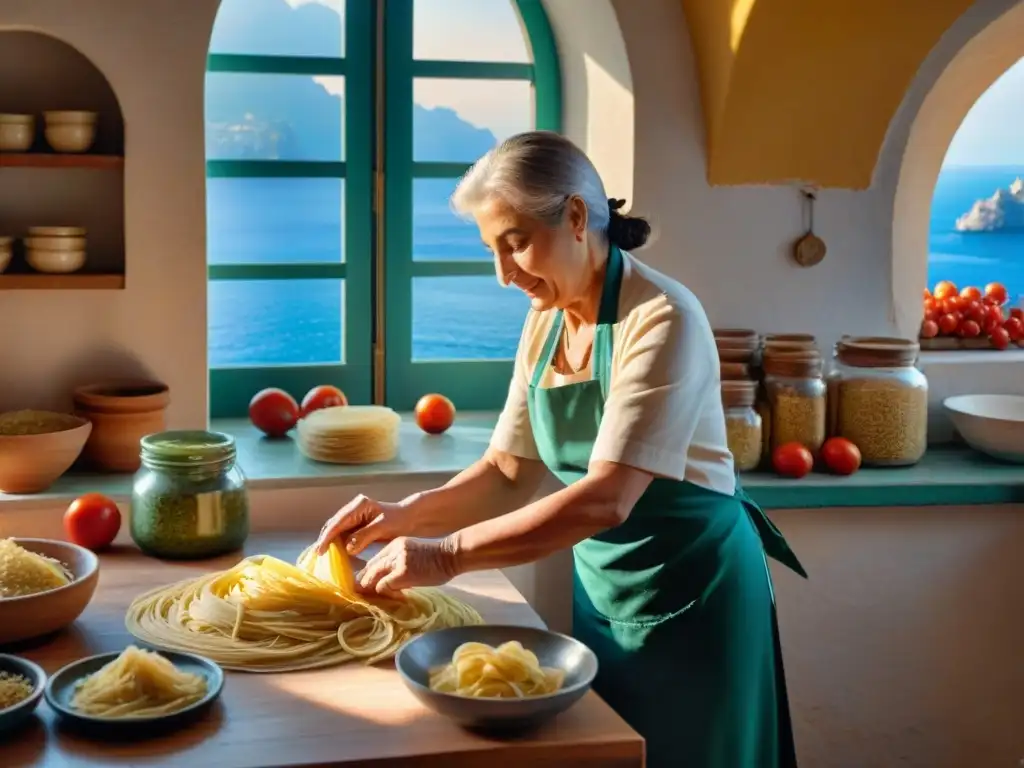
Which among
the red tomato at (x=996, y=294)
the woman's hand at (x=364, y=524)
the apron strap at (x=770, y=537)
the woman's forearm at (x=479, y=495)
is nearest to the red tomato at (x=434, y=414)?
the woman's forearm at (x=479, y=495)

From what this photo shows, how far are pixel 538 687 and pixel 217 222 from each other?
7.58 feet

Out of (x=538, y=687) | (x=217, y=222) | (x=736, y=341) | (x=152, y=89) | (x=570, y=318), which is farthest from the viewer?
(x=217, y=222)

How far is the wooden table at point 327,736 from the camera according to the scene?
1906mm

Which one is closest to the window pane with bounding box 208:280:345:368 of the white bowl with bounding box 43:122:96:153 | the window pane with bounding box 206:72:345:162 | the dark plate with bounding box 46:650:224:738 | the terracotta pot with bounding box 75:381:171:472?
the window pane with bounding box 206:72:345:162

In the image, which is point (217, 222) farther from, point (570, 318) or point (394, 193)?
point (570, 318)

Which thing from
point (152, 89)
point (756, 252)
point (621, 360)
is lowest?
point (621, 360)

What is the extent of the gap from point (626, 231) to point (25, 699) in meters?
1.34

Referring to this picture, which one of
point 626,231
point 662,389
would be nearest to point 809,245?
point 626,231

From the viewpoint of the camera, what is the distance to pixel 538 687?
2.05 metres

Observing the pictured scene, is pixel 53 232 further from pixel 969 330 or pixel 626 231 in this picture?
pixel 969 330

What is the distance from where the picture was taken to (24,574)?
232 cm

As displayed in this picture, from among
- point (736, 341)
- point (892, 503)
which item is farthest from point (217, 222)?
point (892, 503)

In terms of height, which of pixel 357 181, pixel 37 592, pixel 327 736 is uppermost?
pixel 357 181

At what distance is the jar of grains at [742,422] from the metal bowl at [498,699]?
144cm
